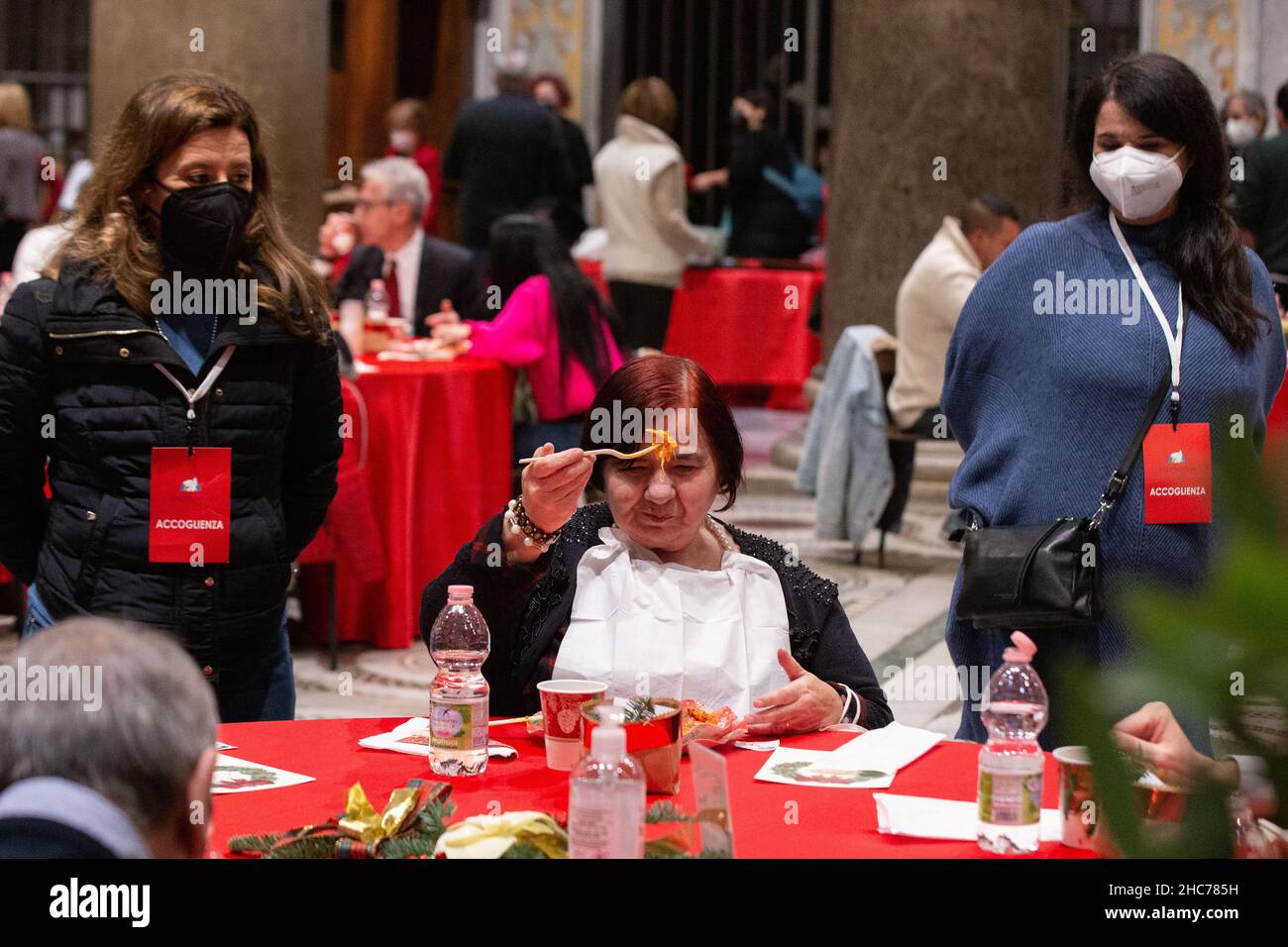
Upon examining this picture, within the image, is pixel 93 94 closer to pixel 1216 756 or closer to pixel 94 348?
pixel 94 348

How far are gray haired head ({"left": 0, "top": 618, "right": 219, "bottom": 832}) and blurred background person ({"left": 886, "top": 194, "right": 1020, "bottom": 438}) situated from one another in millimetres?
5847

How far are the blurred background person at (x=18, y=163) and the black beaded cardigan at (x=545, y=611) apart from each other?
903 centimetres

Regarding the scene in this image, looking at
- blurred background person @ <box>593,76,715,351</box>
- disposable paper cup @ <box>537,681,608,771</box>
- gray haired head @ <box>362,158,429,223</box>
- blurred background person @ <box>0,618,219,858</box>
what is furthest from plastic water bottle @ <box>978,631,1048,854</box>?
blurred background person @ <box>593,76,715,351</box>

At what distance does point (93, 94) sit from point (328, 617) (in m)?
2.46

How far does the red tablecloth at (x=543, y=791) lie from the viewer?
6.84ft

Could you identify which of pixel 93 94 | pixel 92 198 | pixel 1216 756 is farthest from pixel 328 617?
pixel 1216 756

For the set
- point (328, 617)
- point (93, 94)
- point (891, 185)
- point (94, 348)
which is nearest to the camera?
point (94, 348)

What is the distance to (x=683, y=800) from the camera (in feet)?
7.41

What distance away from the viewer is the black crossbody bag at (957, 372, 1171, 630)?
296 centimetres

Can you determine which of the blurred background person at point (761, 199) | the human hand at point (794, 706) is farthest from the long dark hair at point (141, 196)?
the blurred background person at point (761, 199)

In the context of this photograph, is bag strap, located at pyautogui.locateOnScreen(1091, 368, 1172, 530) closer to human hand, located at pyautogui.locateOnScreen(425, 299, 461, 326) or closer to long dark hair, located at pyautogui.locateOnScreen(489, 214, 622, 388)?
long dark hair, located at pyautogui.locateOnScreen(489, 214, 622, 388)

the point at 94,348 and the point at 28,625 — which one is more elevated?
the point at 94,348
